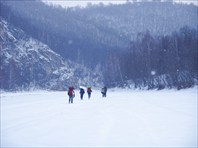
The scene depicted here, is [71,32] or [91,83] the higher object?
[71,32]

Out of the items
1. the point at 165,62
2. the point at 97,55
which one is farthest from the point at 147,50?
the point at 97,55

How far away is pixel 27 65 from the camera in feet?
346

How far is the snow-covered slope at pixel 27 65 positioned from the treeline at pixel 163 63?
28554mm

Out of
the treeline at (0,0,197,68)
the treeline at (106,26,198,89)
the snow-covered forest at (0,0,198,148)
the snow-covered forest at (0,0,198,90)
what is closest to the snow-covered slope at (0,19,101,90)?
the snow-covered forest at (0,0,198,90)

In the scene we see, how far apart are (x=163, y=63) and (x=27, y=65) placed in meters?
55.6

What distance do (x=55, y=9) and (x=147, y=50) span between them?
122 meters

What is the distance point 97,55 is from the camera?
165 m

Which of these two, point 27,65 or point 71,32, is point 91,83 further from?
point 71,32

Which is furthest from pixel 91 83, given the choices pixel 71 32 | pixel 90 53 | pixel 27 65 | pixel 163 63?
pixel 163 63

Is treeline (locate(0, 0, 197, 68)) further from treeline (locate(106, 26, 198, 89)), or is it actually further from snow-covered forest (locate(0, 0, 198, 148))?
treeline (locate(106, 26, 198, 89))

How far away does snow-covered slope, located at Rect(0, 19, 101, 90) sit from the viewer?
311 ft

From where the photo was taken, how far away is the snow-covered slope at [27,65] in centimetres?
9481

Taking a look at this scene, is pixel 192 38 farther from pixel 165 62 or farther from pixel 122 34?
pixel 122 34

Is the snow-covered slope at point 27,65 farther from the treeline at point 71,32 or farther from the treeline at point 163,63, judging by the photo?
the treeline at point 163,63
